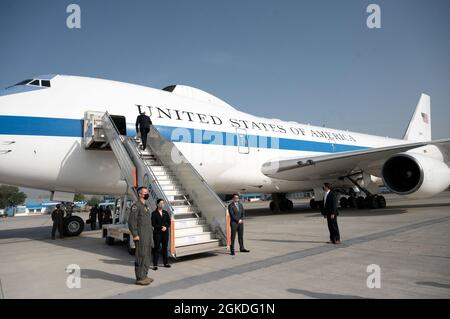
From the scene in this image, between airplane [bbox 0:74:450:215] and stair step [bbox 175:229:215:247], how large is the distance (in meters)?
3.97

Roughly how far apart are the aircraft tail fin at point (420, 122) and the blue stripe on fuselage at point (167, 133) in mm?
14111

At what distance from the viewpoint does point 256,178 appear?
1339cm

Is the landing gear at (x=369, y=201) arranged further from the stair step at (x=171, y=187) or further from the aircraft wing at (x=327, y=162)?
the stair step at (x=171, y=187)

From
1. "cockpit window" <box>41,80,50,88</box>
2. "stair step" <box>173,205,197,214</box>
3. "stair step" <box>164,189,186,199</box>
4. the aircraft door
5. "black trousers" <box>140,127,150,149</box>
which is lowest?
"stair step" <box>173,205,197,214</box>

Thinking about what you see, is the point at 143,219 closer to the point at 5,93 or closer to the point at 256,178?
the point at 5,93

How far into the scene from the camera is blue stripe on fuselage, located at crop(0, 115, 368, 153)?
8.36 metres

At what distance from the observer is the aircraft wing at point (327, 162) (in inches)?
527

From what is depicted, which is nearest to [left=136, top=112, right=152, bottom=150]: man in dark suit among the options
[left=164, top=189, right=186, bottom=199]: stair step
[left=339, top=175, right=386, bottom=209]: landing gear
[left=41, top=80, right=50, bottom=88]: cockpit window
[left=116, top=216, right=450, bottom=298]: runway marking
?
[left=164, top=189, right=186, bottom=199]: stair step

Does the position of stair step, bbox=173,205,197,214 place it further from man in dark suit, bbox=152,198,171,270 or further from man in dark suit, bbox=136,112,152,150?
man in dark suit, bbox=136,112,152,150

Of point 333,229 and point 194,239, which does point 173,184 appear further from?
point 333,229

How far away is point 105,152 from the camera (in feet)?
31.0

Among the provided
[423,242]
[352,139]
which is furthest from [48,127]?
[352,139]

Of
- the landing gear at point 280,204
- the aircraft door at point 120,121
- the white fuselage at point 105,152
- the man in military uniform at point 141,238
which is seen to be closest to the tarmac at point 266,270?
the man in military uniform at point 141,238
